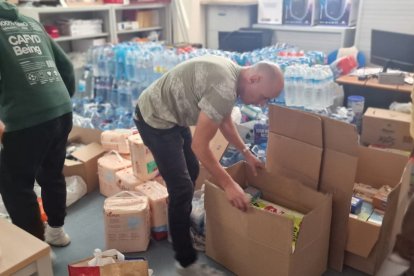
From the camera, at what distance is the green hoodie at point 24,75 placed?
5.31ft

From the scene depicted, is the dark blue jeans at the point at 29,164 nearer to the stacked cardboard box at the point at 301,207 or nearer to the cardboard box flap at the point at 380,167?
the stacked cardboard box at the point at 301,207

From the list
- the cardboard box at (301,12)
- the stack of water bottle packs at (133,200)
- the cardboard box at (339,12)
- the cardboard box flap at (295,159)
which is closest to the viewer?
the cardboard box flap at (295,159)

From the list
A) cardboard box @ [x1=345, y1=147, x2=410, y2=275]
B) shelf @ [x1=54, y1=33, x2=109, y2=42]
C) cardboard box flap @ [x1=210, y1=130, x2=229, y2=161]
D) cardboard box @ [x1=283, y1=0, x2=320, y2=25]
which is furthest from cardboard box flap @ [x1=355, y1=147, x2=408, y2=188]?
shelf @ [x1=54, y1=33, x2=109, y2=42]

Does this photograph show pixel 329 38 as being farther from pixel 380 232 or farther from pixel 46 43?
pixel 46 43

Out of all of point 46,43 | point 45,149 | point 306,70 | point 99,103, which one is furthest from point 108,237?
point 99,103

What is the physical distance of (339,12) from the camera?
4457mm

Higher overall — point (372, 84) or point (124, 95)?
point (372, 84)

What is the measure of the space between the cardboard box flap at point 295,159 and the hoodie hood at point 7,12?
1.31 meters

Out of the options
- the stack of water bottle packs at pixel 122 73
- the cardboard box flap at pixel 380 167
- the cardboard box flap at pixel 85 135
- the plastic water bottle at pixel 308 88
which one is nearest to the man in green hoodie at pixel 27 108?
the cardboard box flap at pixel 85 135

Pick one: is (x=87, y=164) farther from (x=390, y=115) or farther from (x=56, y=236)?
(x=390, y=115)

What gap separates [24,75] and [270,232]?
123 cm

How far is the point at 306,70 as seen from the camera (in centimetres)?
311

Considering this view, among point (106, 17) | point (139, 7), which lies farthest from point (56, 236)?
point (139, 7)

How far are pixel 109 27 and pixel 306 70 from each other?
264 centimetres
